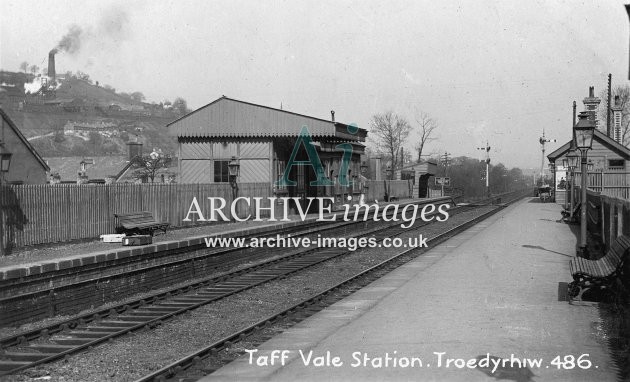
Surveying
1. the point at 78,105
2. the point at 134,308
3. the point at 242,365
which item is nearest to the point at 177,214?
the point at 134,308

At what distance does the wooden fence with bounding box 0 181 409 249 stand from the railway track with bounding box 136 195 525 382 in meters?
8.18

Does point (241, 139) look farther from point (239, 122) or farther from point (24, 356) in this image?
point (24, 356)

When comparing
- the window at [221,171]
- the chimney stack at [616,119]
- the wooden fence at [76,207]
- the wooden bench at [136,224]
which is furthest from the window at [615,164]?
the wooden bench at [136,224]

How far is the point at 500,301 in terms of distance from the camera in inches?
421

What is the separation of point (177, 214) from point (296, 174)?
9.41 metres

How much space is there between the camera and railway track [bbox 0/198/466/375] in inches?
320

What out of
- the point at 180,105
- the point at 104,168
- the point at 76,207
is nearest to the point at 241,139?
the point at 76,207

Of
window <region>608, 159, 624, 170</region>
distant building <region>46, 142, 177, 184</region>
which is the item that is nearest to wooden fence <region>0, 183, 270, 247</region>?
window <region>608, 159, 624, 170</region>

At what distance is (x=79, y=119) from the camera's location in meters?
123

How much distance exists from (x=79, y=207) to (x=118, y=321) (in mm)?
9188

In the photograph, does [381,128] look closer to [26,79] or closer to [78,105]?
[26,79]

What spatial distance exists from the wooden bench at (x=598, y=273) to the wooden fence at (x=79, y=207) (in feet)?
40.2

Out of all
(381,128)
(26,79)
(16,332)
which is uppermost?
(26,79)

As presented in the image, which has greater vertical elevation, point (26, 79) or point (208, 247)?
point (26, 79)
